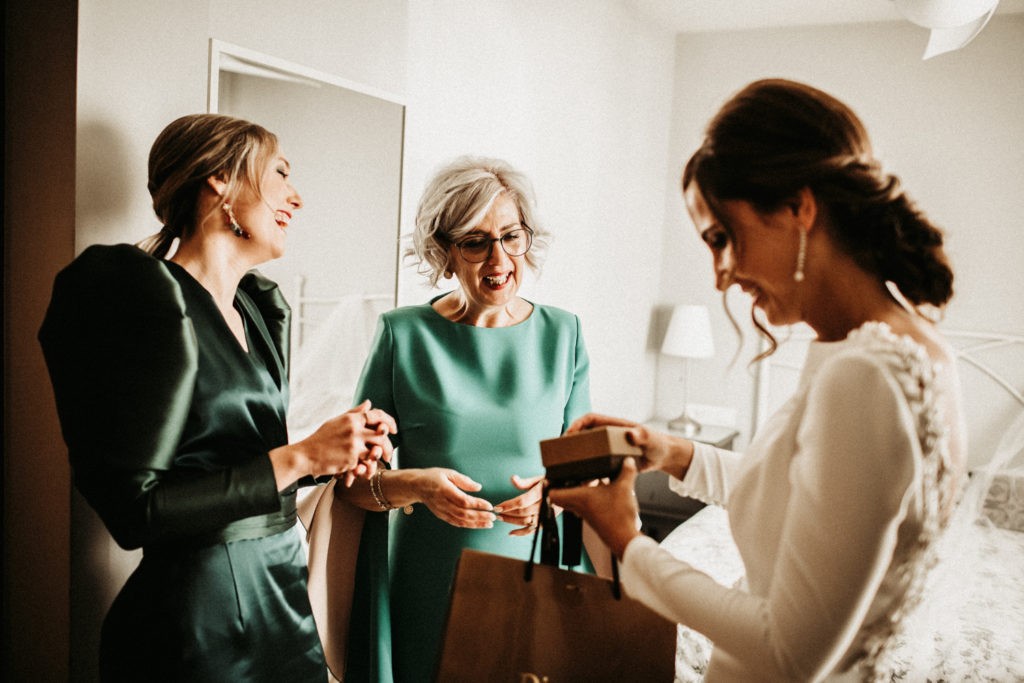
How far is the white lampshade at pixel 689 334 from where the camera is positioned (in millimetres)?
4113

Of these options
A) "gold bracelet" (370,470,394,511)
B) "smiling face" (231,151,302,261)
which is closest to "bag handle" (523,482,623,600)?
"gold bracelet" (370,470,394,511)

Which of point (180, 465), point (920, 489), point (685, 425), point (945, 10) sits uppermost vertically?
point (945, 10)

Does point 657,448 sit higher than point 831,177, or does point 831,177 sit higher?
point 831,177

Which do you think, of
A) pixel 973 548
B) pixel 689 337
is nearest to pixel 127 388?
pixel 973 548

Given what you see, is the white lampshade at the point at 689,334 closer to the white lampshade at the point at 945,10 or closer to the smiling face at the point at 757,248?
the white lampshade at the point at 945,10

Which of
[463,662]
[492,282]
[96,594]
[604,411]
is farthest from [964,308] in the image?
[96,594]

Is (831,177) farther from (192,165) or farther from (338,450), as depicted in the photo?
(192,165)

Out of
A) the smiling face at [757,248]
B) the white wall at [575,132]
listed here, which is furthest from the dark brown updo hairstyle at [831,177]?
the white wall at [575,132]

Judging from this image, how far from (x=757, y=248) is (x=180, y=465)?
2.83 ft

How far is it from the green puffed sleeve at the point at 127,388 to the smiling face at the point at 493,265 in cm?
66

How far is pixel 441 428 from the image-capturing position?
60.4 inches

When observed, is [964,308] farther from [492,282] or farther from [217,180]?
[217,180]

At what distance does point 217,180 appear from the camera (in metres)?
1.18

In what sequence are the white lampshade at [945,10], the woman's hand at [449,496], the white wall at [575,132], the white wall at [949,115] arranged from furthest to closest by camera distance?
the white wall at [949,115], the white wall at [575,132], the white lampshade at [945,10], the woman's hand at [449,496]
